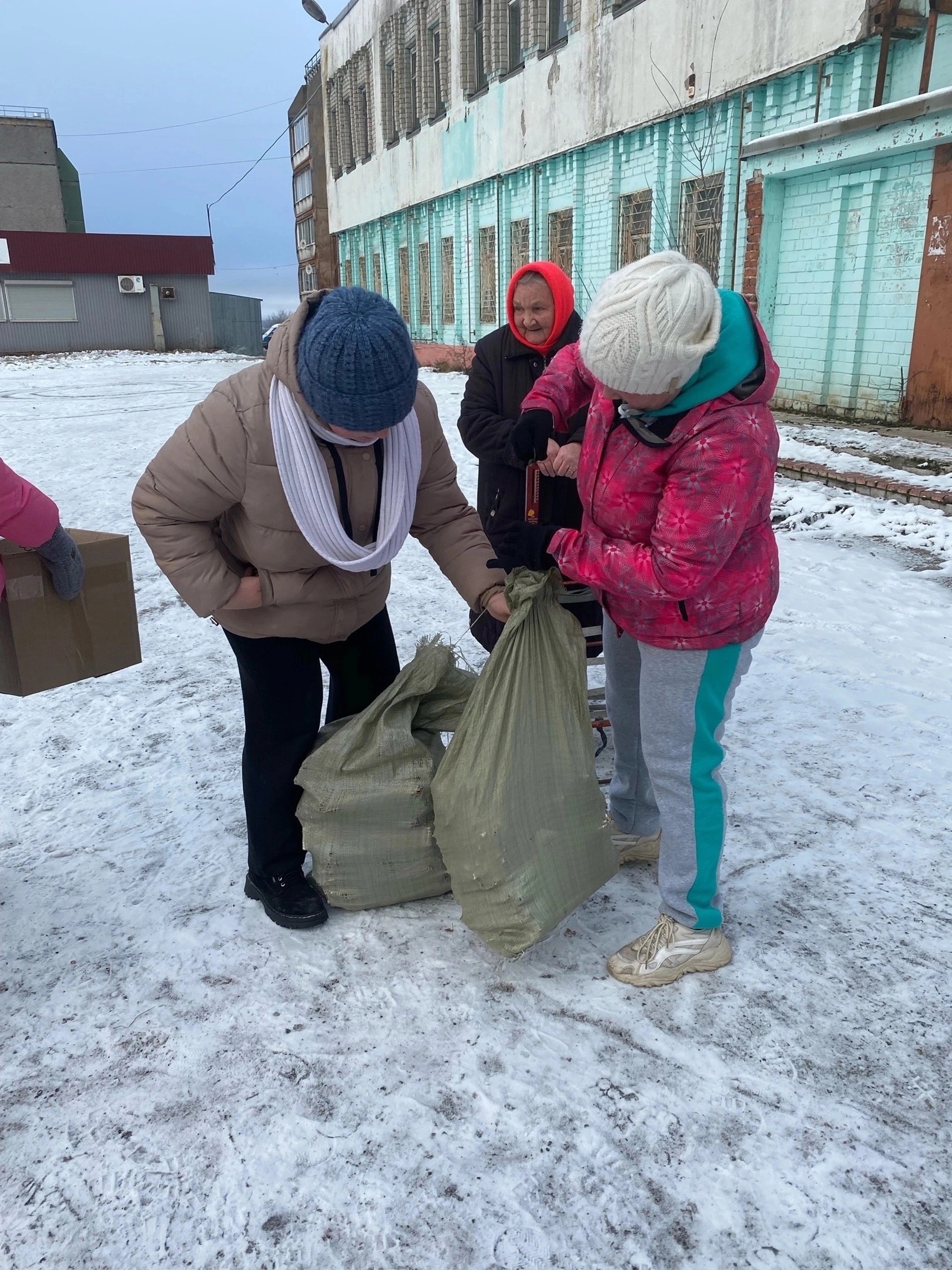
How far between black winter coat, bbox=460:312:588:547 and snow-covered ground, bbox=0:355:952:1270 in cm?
113

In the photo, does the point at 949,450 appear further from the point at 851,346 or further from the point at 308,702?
the point at 308,702

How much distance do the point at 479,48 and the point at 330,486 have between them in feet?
56.8

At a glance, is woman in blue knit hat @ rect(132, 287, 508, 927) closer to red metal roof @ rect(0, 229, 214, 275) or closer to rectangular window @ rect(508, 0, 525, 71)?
rectangular window @ rect(508, 0, 525, 71)

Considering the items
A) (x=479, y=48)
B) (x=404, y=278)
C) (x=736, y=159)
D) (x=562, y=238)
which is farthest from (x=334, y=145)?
(x=736, y=159)

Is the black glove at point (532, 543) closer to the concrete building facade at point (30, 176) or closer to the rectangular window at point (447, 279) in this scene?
the rectangular window at point (447, 279)

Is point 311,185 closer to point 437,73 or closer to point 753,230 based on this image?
point 437,73

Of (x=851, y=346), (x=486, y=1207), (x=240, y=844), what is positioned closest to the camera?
(x=486, y=1207)

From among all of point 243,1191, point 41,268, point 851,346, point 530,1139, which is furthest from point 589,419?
point 41,268

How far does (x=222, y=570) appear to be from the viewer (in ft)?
6.45

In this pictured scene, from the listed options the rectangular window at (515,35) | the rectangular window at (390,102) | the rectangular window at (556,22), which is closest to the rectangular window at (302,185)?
the rectangular window at (390,102)

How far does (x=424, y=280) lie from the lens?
2023cm

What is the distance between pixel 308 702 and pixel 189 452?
0.67 metres

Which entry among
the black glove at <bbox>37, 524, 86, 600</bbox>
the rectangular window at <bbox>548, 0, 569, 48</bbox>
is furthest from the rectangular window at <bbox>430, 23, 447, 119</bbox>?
the black glove at <bbox>37, 524, 86, 600</bbox>

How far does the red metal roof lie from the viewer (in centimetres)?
2730
